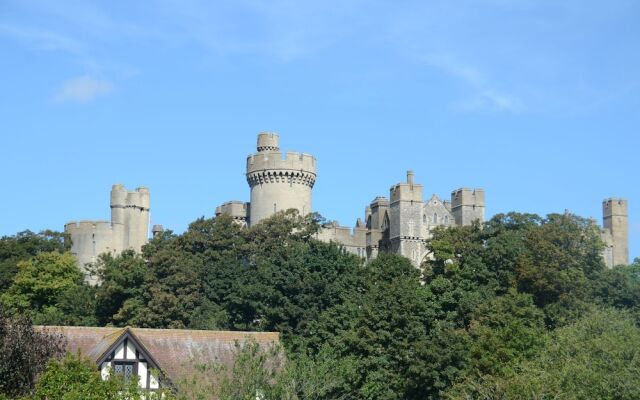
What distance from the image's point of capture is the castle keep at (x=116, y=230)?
76.8 meters

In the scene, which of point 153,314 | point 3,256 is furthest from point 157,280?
point 3,256

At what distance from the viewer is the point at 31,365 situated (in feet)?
113

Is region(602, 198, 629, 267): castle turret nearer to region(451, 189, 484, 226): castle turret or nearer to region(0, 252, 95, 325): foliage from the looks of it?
region(451, 189, 484, 226): castle turret

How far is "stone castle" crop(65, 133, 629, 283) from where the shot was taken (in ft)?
243

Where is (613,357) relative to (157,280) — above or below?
below

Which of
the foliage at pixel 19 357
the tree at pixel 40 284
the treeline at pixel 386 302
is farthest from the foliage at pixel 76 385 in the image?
the tree at pixel 40 284

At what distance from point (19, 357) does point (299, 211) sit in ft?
129

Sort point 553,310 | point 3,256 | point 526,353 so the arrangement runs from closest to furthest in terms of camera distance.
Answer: point 526,353, point 553,310, point 3,256

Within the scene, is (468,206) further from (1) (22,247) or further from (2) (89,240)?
(1) (22,247)

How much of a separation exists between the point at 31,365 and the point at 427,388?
47.4 ft

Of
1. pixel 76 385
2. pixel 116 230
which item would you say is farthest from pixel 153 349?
pixel 116 230

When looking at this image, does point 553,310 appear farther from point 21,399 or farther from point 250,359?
point 21,399

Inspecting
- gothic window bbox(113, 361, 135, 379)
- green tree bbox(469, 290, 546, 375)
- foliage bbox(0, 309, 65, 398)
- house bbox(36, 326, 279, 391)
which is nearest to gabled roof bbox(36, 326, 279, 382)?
house bbox(36, 326, 279, 391)

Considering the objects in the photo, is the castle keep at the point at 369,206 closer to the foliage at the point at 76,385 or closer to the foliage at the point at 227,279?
the foliage at the point at 227,279
